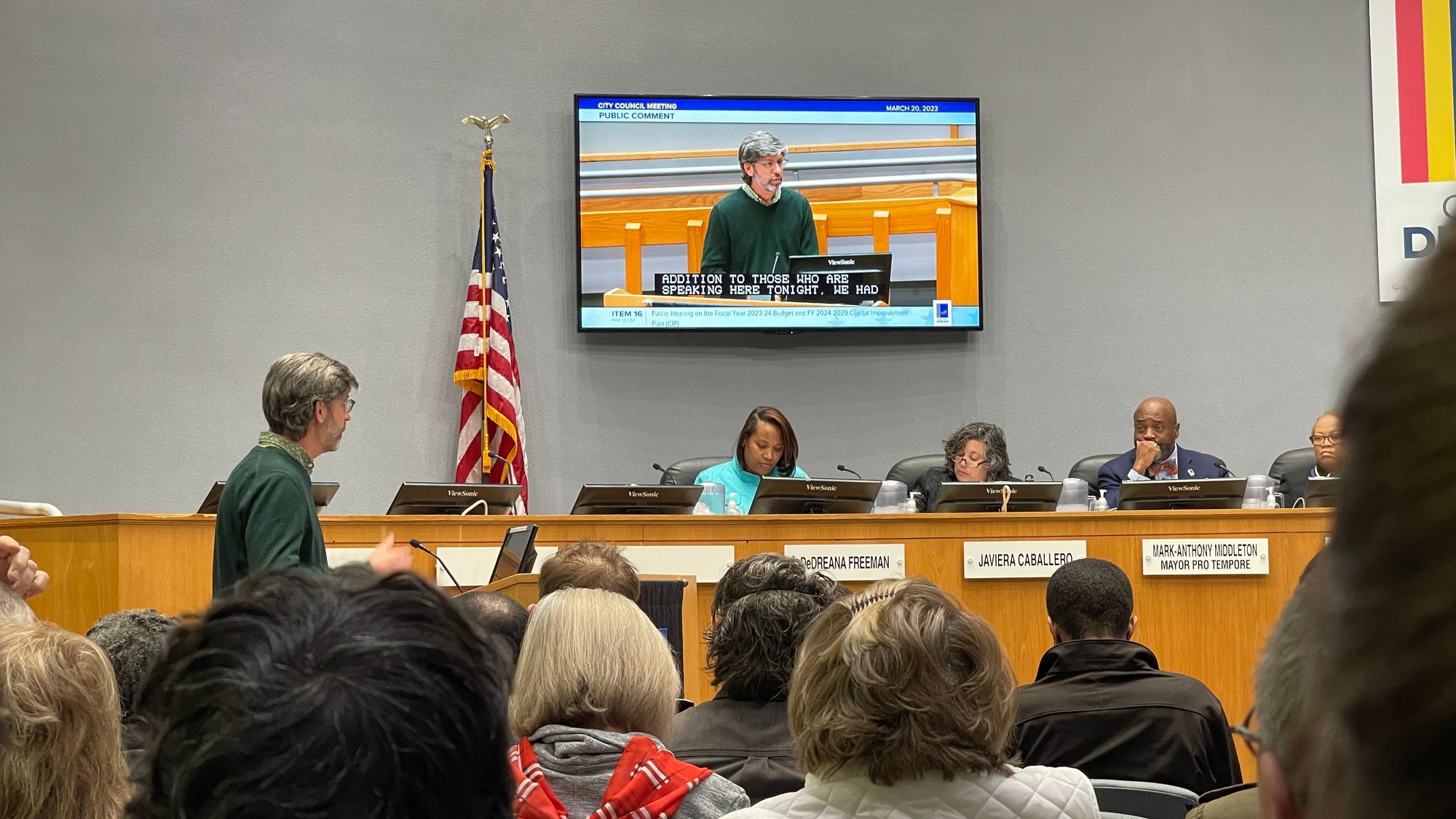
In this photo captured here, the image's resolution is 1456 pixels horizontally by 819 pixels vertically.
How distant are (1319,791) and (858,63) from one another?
8213 millimetres

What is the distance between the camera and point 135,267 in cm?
793

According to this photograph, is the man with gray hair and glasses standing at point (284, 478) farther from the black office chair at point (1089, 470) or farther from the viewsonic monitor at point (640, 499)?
the black office chair at point (1089, 470)

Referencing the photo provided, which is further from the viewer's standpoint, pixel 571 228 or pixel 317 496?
pixel 571 228

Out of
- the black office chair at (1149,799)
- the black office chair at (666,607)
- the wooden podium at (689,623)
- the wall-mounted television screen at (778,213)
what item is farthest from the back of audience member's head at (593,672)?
the wall-mounted television screen at (778,213)

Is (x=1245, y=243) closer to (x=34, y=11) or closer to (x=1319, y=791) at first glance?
(x=34, y=11)

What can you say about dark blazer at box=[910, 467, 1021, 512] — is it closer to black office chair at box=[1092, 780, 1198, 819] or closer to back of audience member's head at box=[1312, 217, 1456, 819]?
black office chair at box=[1092, 780, 1198, 819]

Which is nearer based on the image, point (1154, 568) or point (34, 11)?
point (1154, 568)

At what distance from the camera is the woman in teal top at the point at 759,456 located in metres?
6.63

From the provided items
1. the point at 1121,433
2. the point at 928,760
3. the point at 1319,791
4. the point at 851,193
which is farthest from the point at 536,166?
the point at 1319,791

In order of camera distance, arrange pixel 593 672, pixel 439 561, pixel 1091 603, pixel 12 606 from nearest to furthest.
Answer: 1. pixel 593 672
2. pixel 12 606
3. pixel 1091 603
4. pixel 439 561

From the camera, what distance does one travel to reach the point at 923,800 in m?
1.89

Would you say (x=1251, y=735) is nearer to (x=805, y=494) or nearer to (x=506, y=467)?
(x=805, y=494)

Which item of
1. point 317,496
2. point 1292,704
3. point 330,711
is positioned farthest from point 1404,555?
point 317,496

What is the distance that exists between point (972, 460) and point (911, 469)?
0.41m
